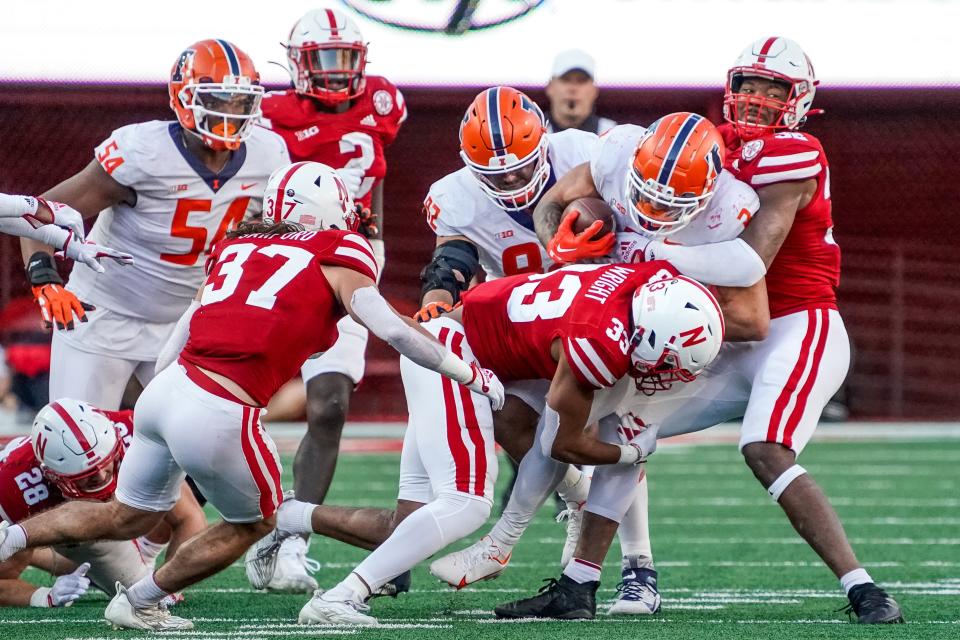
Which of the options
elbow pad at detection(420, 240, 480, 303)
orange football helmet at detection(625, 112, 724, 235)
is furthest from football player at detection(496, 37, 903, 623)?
Answer: elbow pad at detection(420, 240, 480, 303)

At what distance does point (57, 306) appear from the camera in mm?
4832

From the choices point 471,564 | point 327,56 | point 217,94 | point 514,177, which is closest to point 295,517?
point 471,564

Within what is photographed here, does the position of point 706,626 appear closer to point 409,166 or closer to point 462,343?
point 462,343

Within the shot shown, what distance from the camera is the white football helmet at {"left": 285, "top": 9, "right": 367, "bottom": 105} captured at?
19.0 feet

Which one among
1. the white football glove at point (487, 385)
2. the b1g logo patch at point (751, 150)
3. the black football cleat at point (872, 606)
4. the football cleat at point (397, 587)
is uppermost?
the b1g logo patch at point (751, 150)

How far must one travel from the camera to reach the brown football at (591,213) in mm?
4715

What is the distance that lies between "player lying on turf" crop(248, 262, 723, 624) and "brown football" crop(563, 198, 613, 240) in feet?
0.79

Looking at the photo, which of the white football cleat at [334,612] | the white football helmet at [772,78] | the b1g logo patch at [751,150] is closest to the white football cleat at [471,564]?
the white football cleat at [334,612]

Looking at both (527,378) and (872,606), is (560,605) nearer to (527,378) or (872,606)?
(527,378)

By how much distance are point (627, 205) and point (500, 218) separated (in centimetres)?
72

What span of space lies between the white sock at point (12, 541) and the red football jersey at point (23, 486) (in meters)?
0.39

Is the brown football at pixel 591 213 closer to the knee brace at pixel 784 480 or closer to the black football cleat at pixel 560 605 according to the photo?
the knee brace at pixel 784 480

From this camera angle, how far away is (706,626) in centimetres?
425

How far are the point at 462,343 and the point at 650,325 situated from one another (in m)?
0.65
